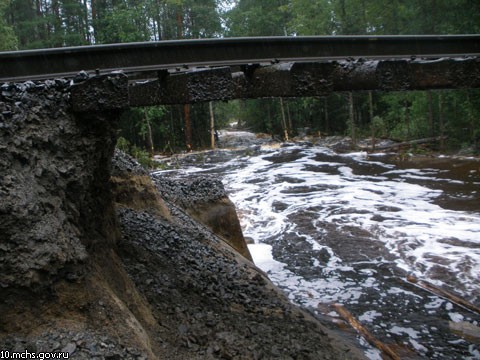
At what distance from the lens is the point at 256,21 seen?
3700cm

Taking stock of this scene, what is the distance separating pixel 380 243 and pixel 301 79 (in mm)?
6638

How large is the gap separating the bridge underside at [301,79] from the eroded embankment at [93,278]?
2.04 feet

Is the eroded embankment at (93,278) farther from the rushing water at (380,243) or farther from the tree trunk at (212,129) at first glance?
the tree trunk at (212,129)

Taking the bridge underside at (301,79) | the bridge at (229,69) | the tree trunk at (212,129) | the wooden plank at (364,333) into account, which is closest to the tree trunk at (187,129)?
the tree trunk at (212,129)

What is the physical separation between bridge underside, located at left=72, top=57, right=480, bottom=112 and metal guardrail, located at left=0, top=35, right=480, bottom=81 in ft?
0.70

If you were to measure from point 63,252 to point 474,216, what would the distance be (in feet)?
34.6

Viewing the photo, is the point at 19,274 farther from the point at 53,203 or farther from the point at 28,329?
the point at 53,203

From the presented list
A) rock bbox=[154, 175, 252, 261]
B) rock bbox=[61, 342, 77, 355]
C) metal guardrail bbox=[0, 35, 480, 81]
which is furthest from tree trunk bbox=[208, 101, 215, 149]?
rock bbox=[61, 342, 77, 355]

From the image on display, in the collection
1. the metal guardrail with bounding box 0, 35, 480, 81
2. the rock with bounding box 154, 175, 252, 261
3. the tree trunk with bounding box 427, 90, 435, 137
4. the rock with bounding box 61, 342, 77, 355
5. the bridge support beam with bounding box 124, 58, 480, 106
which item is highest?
the metal guardrail with bounding box 0, 35, 480, 81

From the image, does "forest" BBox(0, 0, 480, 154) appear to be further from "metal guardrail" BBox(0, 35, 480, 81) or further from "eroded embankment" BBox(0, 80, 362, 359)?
"eroded embankment" BBox(0, 80, 362, 359)

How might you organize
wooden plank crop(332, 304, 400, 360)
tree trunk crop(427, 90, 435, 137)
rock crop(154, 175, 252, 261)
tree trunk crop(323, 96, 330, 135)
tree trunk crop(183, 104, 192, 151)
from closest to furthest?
wooden plank crop(332, 304, 400, 360) → rock crop(154, 175, 252, 261) → tree trunk crop(427, 90, 435, 137) → tree trunk crop(183, 104, 192, 151) → tree trunk crop(323, 96, 330, 135)

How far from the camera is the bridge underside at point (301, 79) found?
12.6 feet

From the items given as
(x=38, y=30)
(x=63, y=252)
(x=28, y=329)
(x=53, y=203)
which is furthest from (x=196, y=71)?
(x=38, y=30)

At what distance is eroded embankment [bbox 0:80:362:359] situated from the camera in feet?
9.89
